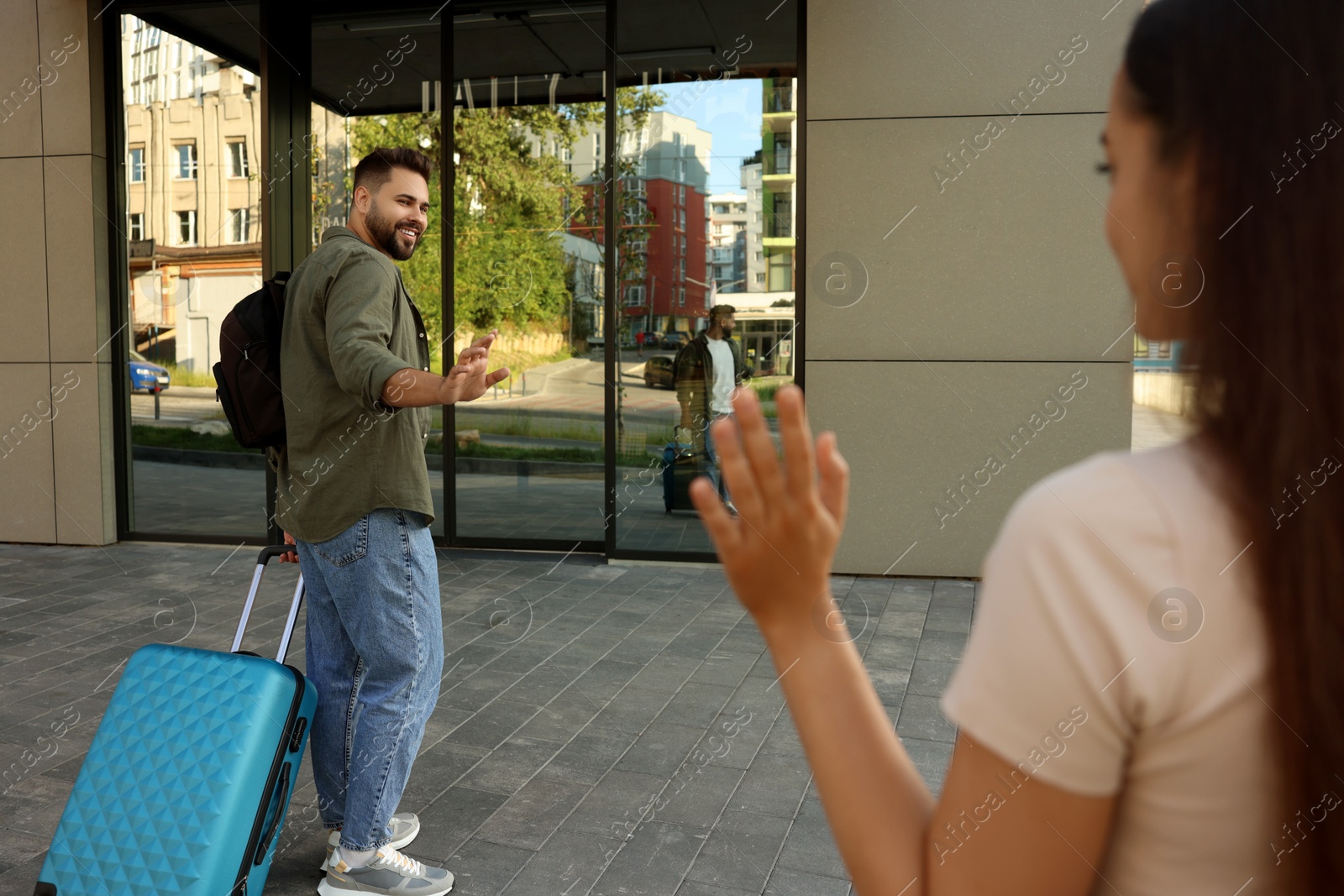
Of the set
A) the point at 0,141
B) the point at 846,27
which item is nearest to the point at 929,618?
the point at 846,27

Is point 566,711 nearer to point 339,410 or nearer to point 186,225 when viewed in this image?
point 339,410

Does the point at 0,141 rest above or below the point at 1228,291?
above

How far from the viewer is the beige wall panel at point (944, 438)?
22.1 feet

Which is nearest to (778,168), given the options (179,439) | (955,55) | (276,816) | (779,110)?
(779,110)

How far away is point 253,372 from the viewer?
288 centimetres

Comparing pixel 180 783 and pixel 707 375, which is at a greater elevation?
pixel 707 375

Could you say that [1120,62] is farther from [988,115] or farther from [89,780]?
[988,115]

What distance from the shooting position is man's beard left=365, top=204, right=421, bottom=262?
9.72ft

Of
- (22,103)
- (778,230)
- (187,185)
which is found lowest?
(778,230)

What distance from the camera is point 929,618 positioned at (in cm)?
606

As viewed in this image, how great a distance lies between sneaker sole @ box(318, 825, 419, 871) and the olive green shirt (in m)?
0.95

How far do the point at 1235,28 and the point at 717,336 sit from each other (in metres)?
7.04

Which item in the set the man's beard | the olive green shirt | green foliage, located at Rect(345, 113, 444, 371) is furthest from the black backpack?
green foliage, located at Rect(345, 113, 444, 371)

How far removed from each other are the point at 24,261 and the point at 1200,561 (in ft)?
30.6
